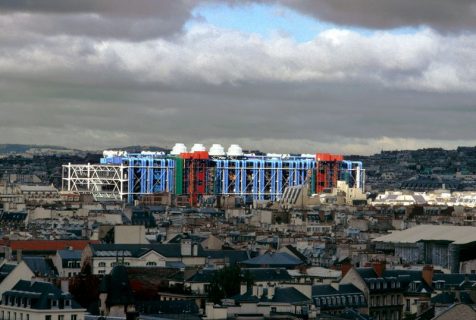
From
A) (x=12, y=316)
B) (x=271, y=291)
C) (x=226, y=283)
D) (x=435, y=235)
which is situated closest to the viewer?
(x=12, y=316)

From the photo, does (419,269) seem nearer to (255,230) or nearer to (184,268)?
(184,268)

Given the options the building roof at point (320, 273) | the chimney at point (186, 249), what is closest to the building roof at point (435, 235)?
the chimney at point (186, 249)

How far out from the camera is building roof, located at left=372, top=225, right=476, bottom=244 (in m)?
111

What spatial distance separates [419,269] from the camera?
92.2m

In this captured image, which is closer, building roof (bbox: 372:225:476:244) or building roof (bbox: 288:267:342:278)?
building roof (bbox: 288:267:342:278)

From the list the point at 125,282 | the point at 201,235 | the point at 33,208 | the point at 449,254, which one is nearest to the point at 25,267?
the point at 125,282

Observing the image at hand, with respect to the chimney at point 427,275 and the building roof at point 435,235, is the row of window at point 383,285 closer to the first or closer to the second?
the chimney at point 427,275

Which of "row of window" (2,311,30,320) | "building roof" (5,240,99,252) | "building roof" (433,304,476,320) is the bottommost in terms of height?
"row of window" (2,311,30,320)

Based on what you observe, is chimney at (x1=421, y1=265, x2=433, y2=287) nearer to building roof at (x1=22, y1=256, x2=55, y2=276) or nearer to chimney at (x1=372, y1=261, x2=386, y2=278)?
Answer: chimney at (x1=372, y1=261, x2=386, y2=278)

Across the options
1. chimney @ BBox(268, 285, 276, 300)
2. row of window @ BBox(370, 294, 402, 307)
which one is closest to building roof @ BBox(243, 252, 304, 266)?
row of window @ BBox(370, 294, 402, 307)

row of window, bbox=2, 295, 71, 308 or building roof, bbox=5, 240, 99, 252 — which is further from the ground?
building roof, bbox=5, 240, 99, 252

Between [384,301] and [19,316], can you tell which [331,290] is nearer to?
[384,301]

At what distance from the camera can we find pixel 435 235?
377 ft

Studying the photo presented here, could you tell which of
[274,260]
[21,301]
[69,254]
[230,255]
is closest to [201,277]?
[274,260]
